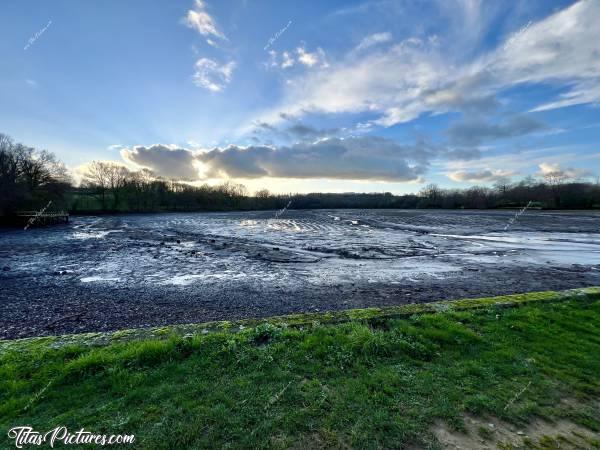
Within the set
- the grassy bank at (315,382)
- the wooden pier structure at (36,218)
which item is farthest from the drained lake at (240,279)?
the wooden pier structure at (36,218)

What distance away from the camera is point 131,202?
2813 inches

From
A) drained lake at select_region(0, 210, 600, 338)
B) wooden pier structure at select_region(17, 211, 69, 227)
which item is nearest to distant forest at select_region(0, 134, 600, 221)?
wooden pier structure at select_region(17, 211, 69, 227)

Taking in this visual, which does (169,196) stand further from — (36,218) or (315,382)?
(315,382)

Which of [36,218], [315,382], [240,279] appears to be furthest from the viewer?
[36,218]

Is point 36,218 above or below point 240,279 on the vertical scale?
above

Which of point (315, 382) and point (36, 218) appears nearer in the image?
point (315, 382)

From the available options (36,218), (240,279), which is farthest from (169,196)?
(240,279)

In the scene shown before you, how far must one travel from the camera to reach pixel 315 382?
3393mm

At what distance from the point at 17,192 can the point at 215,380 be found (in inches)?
1756

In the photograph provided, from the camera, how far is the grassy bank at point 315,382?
2.67 m

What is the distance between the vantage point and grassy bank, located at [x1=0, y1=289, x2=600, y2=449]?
2.67m

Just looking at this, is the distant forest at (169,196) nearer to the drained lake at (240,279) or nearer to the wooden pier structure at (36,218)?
the wooden pier structure at (36,218)

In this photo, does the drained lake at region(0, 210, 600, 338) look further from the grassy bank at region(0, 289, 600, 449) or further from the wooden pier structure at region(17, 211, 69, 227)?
the wooden pier structure at region(17, 211, 69, 227)

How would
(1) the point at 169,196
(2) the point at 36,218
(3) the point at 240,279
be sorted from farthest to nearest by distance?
(1) the point at 169,196, (2) the point at 36,218, (3) the point at 240,279
